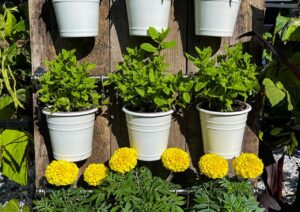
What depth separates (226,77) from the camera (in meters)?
1.48

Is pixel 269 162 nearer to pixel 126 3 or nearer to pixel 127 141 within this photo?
pixel 127 141

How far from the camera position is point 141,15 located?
4.81 feet

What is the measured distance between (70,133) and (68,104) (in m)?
0.11

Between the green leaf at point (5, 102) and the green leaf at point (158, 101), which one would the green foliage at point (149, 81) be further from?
the green leaf at point (5, 102)

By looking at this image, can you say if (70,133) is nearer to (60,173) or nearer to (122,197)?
(60,173)

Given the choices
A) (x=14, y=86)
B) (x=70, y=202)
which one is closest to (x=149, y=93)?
(x=70, y=202)

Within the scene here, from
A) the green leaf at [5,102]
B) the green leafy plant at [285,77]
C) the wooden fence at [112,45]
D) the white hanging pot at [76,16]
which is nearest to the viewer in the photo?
the white hanging pot at [76,16]

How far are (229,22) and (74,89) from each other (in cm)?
60

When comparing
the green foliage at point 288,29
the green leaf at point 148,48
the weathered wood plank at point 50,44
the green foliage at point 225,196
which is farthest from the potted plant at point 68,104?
the green foliage at point 288,29

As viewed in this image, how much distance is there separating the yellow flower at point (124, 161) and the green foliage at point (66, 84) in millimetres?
222

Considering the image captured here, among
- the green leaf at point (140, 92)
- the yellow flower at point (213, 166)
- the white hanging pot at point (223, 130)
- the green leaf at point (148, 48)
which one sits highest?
the green leaf at point (148, 48)

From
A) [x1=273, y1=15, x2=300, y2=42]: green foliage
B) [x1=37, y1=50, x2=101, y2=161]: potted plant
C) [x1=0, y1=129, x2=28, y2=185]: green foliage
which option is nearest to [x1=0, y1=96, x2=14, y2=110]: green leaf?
[x1=0, y1=129, x2=28, y2=185]: green foliage

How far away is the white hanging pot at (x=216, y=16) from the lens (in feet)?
4.77

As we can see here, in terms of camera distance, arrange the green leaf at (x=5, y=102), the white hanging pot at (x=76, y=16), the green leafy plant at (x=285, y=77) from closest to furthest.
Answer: the white hanging pot at (x=76, y=16) < the green leafy plant at (x=285, y=77) < the green leaf at (x=5, y=102)
